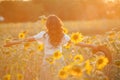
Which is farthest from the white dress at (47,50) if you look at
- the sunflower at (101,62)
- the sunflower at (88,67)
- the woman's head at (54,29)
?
the sunflower at (88,67)

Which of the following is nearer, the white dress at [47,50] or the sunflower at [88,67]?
the sunflower at [88,67]

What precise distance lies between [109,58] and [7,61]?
2.36 metres

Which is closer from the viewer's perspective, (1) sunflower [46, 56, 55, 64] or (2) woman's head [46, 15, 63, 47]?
(1) sunflower [46, 56, 55, 64]

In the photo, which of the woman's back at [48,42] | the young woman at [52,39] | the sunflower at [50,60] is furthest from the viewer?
the woman's back at [48,42]

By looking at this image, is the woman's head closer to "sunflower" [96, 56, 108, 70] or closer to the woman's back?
the woman's back

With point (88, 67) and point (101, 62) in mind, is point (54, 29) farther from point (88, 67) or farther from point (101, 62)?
point (88, 67)

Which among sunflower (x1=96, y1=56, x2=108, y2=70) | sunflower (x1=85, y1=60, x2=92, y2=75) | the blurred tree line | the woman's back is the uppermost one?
the blurred tree line

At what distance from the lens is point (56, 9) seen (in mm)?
38656

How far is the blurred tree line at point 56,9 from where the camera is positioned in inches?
1485

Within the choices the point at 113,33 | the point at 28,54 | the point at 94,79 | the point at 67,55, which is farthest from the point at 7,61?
the point at 94,79

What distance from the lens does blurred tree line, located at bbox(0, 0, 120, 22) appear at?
124 feet

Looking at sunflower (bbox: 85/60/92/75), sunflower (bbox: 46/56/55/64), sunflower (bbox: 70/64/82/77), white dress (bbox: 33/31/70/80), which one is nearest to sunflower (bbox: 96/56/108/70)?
sunflower (bbox: 85/60/92/75)

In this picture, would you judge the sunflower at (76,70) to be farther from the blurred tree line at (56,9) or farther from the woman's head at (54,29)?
the blurred tree line at (56,9)

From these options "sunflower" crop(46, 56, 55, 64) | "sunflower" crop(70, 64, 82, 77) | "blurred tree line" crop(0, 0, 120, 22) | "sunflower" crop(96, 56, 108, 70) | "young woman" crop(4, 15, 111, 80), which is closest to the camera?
"sunflower" crop(70, 64, 82, 77)
